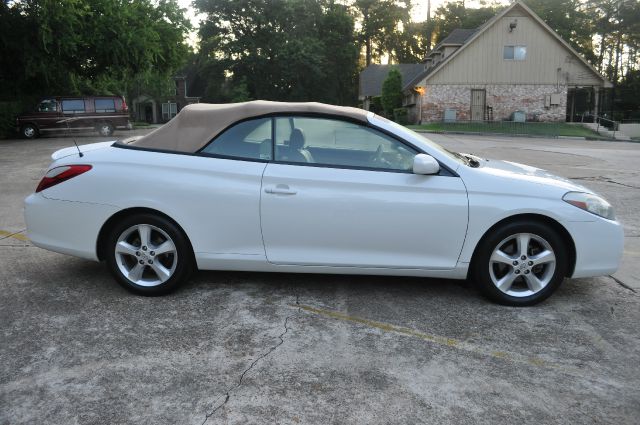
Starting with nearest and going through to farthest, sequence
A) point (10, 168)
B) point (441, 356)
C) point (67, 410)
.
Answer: point (67, 410) → point (441, 356) → point (10, 168)

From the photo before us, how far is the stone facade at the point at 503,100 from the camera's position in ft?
129

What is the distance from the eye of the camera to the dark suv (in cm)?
2498

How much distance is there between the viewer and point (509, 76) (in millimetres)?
39219

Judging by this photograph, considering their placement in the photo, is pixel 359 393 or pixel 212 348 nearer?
pixel 359 393

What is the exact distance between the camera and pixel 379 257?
4.26 meters

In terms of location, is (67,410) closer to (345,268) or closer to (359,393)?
A: (359,393)

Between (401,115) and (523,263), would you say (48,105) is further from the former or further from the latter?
(401,115)

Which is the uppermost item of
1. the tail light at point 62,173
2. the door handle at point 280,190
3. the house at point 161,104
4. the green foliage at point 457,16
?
the green foliage at point 457,16

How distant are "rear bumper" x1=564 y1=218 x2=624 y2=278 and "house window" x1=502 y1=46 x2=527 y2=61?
37910 millimetres

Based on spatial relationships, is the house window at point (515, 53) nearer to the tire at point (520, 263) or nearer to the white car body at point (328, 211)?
the white car body at point (328, 211)

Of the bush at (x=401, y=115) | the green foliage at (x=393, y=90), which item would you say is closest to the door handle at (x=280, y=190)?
the bush at (x=401, y=115)

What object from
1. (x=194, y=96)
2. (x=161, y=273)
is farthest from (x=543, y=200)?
(x=194, y=96)

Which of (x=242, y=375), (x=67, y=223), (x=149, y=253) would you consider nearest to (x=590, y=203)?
(x=242, y=375)

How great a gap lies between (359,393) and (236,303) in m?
1.57
